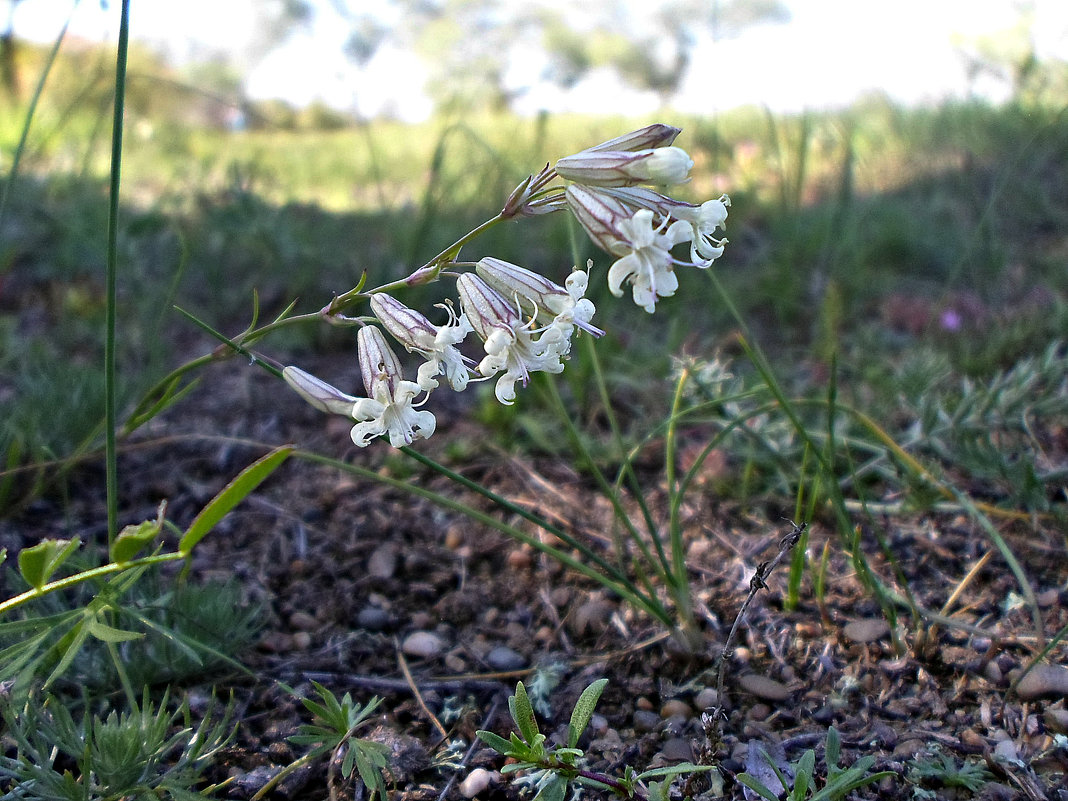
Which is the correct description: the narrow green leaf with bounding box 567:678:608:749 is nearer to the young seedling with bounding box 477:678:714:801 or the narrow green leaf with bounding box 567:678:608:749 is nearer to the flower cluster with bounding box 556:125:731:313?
the young seedling with bounding box 477:678:714:801

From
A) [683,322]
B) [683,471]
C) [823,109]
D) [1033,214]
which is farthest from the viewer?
[823,109]

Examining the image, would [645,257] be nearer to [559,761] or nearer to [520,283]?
[520,283]

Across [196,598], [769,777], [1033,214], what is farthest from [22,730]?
[1033,214]

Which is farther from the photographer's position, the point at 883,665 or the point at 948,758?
the point at 883,665

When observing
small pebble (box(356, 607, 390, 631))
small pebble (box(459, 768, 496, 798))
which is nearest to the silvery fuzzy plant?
small pebble (box(459, 768, 496, 798))

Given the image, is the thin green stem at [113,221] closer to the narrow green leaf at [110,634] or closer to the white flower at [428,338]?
the narrow green leaf at [110,634]

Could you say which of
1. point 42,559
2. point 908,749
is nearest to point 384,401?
point 42,559

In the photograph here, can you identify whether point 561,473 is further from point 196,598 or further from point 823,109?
point 823,109
